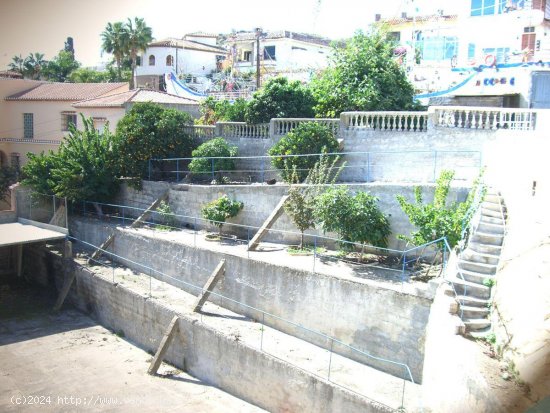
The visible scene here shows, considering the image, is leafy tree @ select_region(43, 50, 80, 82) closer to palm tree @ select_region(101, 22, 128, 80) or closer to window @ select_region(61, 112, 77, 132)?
palm tree @ select_region(101, 22, 128, 80)

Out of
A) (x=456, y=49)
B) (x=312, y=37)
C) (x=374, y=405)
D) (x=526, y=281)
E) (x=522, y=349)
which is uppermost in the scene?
(x=312, y=37)

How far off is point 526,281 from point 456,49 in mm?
23032

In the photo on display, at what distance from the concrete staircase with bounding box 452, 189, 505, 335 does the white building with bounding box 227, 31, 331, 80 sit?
31.8 meters

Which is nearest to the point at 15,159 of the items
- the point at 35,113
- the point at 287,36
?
the point at 35,113

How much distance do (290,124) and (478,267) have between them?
11311mm

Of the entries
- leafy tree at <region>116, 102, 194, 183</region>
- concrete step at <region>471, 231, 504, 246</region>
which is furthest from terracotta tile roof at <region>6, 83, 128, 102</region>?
concrete step at <region>471, 231, 504, 246</region>

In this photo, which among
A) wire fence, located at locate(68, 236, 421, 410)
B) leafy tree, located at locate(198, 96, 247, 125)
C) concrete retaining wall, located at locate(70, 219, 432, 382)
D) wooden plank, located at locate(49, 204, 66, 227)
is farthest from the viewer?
leafy tree, located at locate(198, 96, 247, 125)

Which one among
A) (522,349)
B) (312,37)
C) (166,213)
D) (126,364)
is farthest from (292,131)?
(312,37)

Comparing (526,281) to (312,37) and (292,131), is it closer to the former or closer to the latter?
(292,131)

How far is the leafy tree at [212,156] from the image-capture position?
71.5 feet

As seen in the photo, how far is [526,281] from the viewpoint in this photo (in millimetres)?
8953

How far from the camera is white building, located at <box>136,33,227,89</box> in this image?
149ft

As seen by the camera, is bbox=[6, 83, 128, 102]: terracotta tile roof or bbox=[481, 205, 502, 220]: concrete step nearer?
bbox=[481, 205, 502, 220]: concrete step

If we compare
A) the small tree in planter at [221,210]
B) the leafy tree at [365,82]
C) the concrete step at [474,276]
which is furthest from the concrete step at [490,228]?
the small tree in planter at [221,210]
